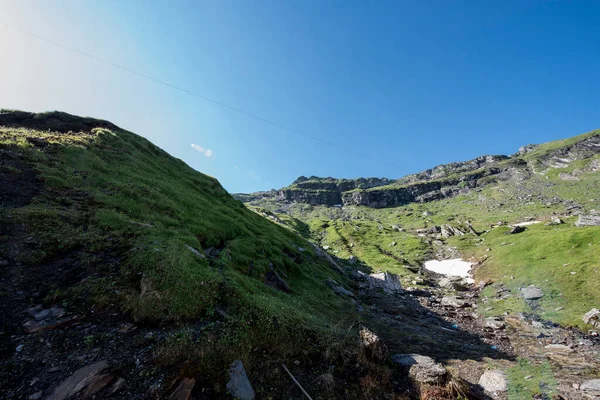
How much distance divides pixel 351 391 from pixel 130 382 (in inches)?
360

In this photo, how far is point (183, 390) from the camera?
360 inches

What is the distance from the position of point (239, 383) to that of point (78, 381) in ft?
17.9

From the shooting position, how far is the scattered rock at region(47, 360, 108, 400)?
833cm

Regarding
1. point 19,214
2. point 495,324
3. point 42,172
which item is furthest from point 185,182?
point 495,324

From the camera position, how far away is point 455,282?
53.2 m

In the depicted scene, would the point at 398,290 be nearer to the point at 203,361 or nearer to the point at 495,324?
the point at 495,324

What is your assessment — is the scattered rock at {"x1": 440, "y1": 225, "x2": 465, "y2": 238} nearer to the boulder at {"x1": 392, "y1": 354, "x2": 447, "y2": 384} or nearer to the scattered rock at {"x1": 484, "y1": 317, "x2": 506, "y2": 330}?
the scattered rock at {"x1": 484, "y1": 317, "x2": 506, "y2": 330}

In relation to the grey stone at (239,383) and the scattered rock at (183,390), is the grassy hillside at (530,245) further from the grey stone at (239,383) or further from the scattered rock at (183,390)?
the scattered rock at (183,390)

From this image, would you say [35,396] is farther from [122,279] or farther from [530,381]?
[530,381]

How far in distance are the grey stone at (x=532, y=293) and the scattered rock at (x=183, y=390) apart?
149 feet

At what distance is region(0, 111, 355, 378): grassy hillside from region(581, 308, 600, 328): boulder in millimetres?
24885

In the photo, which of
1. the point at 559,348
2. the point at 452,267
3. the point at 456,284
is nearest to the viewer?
the point at 559,348

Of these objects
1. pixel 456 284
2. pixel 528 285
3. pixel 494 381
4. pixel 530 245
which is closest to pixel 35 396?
pixel 494 381

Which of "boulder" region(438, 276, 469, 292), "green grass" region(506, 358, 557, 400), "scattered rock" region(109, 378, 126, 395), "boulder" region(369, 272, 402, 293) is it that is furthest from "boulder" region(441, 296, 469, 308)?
"scattered rock" region(109, 378, 126, 395)
